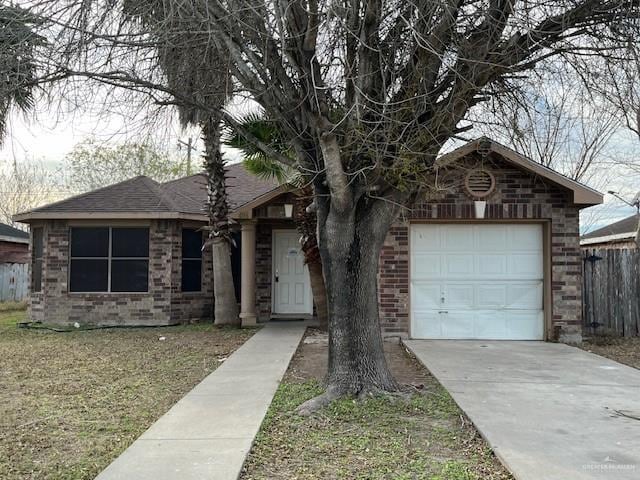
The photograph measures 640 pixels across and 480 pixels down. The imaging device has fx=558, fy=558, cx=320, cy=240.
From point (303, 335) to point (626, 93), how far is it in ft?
22.6

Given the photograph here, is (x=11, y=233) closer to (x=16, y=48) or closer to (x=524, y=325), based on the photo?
(x=16, y=48)

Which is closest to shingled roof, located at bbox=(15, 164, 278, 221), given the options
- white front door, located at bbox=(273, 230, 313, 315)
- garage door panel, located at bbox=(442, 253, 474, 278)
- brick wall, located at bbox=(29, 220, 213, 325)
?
brick wall, located at bbox=(29, 220, 213, 325)

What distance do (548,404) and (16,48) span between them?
Answer: 22.4ft

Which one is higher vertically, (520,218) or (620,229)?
(620,229)

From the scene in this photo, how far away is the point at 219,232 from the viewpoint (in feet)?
42.7

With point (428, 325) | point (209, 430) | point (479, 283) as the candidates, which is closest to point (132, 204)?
point (428, 325)

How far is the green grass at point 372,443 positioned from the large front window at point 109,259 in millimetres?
8381

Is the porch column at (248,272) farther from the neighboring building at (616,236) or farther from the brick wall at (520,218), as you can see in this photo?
the neighboring building at (616,236)

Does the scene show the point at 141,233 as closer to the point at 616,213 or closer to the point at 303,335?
the point at 303,335

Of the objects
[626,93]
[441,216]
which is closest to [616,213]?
[441,216]

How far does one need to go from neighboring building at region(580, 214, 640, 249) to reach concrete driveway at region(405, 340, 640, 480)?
1118cm

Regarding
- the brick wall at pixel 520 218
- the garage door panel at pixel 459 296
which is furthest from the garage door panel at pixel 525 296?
the garage door panel at pixel 459 296

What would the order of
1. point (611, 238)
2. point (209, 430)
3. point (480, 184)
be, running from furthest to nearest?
point (611, 238)
point (480, 184)
point (209, 430)

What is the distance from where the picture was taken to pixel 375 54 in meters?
6.05
